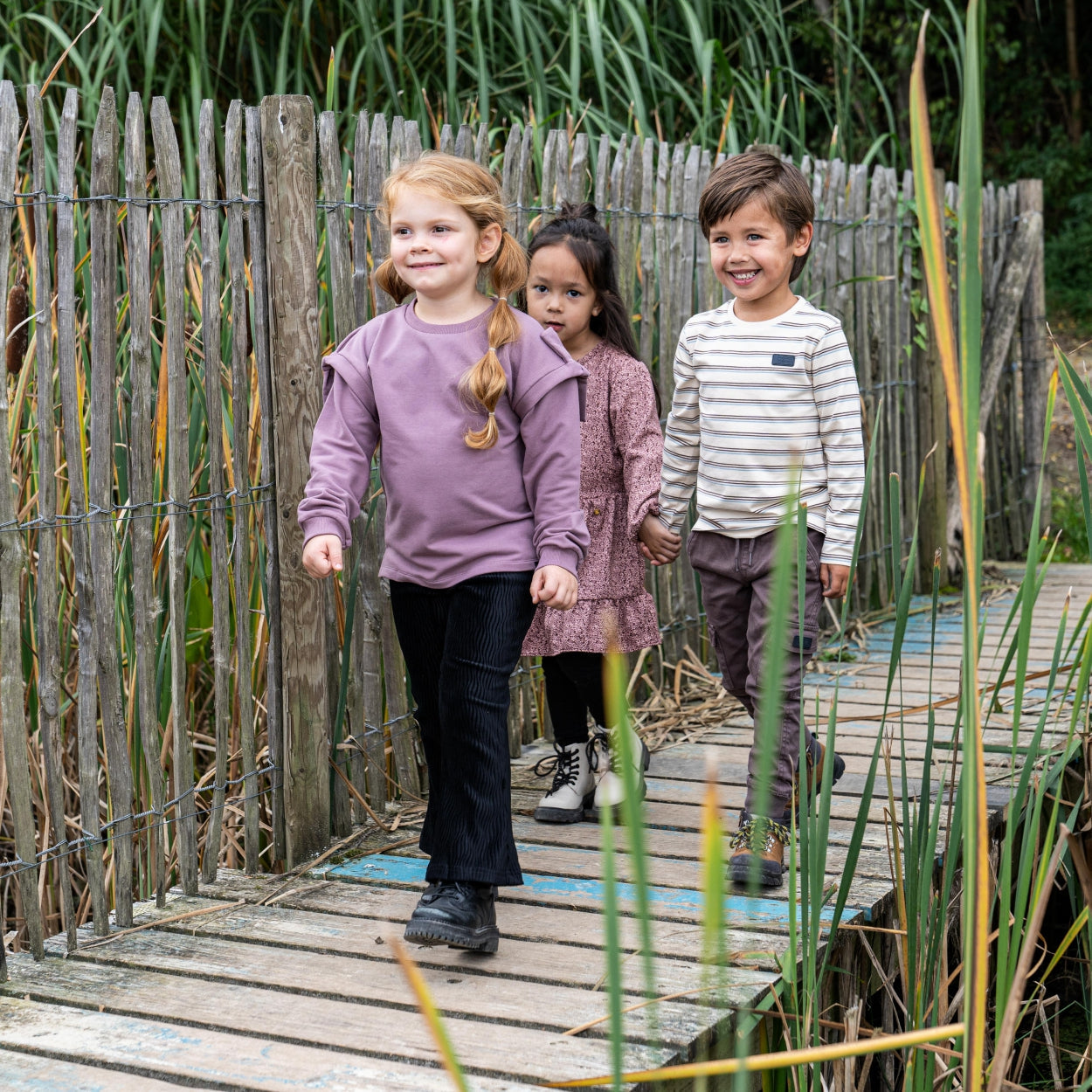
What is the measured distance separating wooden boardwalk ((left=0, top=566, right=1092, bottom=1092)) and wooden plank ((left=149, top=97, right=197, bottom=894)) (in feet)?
0.75

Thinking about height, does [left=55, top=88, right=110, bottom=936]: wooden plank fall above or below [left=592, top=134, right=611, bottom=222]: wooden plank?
below

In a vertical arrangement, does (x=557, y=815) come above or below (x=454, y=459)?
A: below

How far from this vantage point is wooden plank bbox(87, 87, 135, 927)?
8.01ft

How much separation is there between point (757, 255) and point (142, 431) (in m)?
1.19

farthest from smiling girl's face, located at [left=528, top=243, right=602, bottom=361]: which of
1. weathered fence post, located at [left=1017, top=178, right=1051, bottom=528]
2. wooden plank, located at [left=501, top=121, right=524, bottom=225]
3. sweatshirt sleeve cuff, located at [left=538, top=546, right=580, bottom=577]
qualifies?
weathered fence post, located at [left=1017, top=178, right=1051, bottom=528]

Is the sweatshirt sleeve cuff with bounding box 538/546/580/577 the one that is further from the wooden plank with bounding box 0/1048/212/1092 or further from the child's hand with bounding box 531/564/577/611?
the wooden plank with bounding box 0/1048/212/1092

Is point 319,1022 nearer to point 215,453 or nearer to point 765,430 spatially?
point 215,453

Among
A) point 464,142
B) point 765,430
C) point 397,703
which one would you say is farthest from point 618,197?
point 397,703

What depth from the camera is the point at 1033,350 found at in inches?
251

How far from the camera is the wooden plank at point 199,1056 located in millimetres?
1983

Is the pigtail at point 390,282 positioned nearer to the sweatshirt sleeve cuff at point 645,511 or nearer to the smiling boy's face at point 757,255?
the smiling boy's face at point 757,255

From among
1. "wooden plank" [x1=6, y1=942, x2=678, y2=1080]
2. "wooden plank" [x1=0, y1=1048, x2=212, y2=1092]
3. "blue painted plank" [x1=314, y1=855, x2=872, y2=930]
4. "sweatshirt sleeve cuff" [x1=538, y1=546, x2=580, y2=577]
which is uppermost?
"sweatshirt sleeve cuff" [x1=538, y1=546, x2=580, y2=577]

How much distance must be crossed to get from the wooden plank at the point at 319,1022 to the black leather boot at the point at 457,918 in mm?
175

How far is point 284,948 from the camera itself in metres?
2.49
